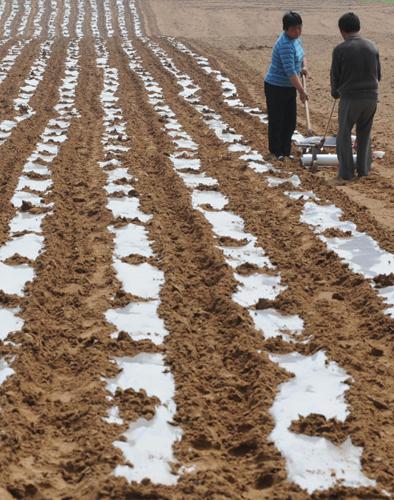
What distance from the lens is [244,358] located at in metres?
4.38

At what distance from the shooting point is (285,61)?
8961mm

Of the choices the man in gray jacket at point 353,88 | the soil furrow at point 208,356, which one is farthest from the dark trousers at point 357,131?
the soil furrow at point 208,356

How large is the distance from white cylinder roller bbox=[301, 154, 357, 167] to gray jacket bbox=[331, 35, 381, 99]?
2.65 feet

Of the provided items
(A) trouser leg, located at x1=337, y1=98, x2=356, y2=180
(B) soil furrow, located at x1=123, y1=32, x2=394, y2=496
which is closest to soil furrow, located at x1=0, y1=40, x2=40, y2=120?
(B) soil furrow, located at x1=123, y1=32, x2=394, y2=496

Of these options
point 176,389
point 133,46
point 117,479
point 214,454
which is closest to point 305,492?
point 214,454

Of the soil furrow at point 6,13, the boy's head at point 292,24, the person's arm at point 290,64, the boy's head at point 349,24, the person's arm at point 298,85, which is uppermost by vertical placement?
the boy's head at point 349,24

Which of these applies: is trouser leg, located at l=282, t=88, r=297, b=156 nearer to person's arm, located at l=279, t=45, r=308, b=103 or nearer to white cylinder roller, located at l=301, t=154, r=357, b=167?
person's arm, located at l=279, t=45, r=308, b=103

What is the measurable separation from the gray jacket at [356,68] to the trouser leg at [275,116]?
1100mm

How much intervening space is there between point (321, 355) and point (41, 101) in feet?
33.4

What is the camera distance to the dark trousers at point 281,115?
9266 millimetres

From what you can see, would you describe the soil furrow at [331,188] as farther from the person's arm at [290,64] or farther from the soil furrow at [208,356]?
the soil furrow at [208,356]

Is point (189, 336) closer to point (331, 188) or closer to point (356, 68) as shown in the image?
point (331, 188)

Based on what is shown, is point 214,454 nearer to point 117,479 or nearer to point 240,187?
point 117,479

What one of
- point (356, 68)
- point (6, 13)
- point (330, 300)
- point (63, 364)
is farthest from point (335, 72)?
point (6, 13)
